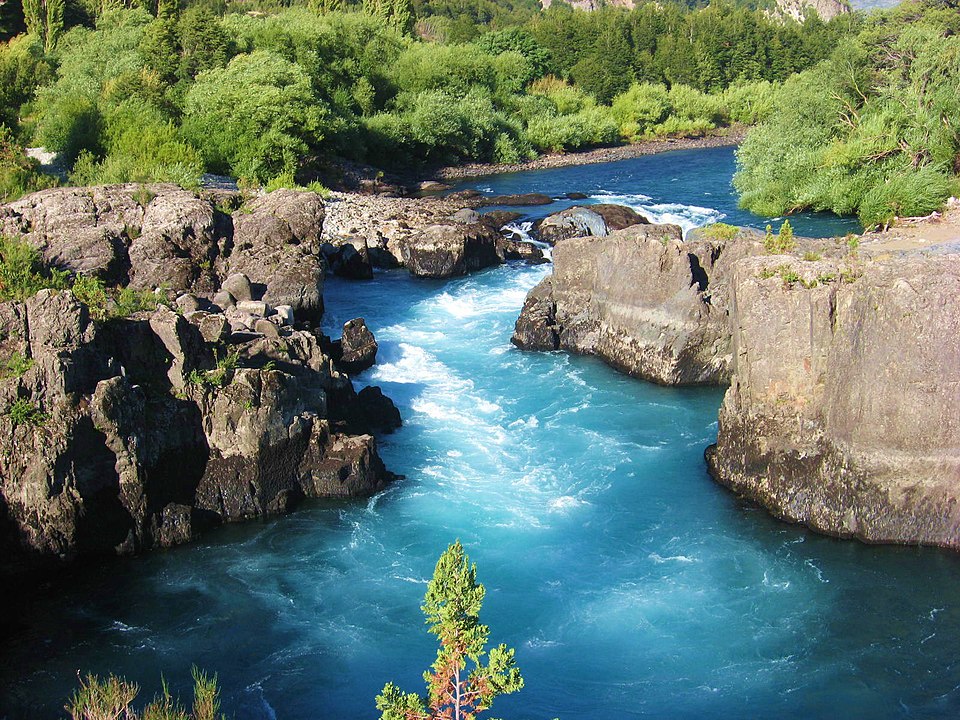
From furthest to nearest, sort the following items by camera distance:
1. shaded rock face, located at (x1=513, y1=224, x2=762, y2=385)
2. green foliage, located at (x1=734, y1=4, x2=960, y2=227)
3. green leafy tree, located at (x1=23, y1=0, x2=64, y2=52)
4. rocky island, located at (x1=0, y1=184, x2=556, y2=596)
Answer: green leafy tree, located at (x1=23, y1=0, x2=64, y2=52) → green foliage, located at (x1=734, y1=4, x2=960, y2=227) → shaded rock face, located at (x1=513, y1=224, x2=762, y2=385) → rocky island, located at (x1=0, y1=184, x2=556, y2=596)

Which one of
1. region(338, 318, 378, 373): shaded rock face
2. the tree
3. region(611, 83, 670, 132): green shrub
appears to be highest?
region(611, 83, 670, 132): green shrub

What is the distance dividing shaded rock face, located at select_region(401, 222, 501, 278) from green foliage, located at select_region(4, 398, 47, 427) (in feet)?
68.9

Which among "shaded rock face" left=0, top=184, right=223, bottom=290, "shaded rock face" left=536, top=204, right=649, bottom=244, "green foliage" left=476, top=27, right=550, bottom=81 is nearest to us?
"shaded rock face" left=0, top=184, right=223, bottom=290

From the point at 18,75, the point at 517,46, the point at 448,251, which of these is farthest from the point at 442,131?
the point at 448,251

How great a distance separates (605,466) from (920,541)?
6.80 m

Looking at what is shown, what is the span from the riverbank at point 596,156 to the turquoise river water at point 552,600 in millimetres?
41859

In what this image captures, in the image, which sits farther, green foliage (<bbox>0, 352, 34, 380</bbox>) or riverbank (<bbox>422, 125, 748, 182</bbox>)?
riverbank (<bbox>422, 125, 748, 182</bbox>)

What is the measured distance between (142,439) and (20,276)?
5953 mm

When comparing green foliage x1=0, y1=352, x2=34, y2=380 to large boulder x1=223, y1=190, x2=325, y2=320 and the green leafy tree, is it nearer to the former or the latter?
large boulder x1=223, y1=190, x2=325, y2=320

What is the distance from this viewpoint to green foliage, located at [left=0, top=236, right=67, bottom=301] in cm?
2058

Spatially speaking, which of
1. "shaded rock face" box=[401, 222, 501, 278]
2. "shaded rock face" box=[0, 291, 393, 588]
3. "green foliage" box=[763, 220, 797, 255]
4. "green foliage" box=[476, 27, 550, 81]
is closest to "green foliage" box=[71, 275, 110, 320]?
"shaded rock face" box=[0, 291, 393, 588]

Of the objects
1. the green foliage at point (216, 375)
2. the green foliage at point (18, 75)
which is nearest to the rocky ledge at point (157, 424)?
the green foliage at point (216, 375)

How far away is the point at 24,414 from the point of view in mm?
17469

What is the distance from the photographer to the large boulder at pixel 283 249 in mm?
29406
